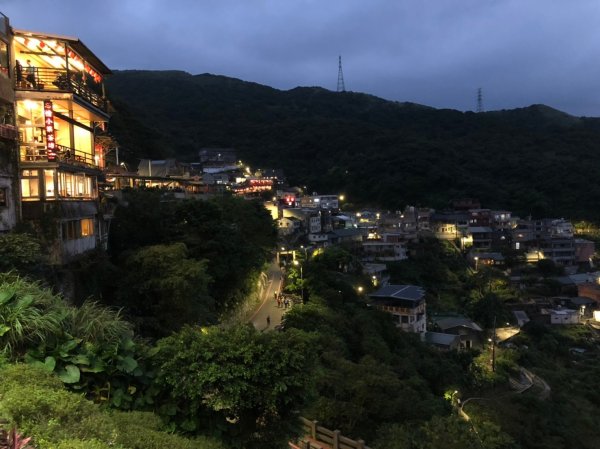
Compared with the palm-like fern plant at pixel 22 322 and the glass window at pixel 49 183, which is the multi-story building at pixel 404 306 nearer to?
the glass window at pixel 49 183

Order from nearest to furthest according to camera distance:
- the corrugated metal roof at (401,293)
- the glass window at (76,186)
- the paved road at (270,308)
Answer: the glass window at (76,186) < the paved road at (270,308) < the corrugated metal roof at (401,293)

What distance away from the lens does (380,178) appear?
96.1m

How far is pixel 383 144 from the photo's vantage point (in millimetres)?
115062

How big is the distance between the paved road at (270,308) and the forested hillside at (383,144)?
30.3 m

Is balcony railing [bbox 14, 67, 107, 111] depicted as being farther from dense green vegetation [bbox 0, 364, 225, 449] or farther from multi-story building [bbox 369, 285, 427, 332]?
multi-story building [bbox 369, 285, 427, 332]

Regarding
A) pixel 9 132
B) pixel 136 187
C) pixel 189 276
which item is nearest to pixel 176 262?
pixel 189 276

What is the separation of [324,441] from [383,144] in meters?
108

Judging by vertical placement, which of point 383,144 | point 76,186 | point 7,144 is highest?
point 383,144

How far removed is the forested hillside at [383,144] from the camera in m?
A: 91.3

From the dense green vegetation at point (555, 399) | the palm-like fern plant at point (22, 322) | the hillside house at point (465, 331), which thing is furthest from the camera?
the hillside house at point (465, 331)

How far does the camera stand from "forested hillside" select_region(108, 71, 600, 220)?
300 feet

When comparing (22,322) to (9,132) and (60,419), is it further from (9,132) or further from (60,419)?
(9,132)

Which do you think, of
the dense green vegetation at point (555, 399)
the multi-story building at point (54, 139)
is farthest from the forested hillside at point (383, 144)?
the dense green vegetation at point (555, 399)

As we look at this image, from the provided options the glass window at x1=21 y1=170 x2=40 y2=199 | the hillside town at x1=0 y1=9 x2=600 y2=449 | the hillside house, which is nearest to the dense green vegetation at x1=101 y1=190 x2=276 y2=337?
the hillside town at x1=0 y1=9 x2=600 y2=449
